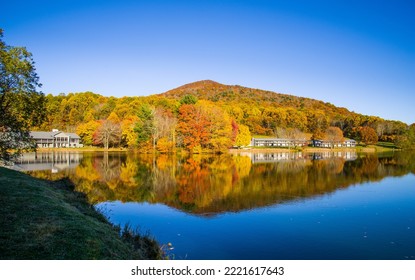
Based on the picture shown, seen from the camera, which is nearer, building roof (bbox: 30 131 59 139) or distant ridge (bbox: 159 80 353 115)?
building roof (bbox: 30 131 59 139)

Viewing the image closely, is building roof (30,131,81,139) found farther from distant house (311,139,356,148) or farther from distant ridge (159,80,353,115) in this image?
distant ridge (159,80,353,115)

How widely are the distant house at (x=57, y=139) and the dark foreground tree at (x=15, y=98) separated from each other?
61.7 m

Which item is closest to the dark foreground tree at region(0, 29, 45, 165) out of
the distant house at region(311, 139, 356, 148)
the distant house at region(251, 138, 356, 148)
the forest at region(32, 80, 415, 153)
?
the forest at region(32, 80, 415, 153)

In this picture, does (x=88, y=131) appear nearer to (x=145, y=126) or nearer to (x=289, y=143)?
(x=145, y=126)

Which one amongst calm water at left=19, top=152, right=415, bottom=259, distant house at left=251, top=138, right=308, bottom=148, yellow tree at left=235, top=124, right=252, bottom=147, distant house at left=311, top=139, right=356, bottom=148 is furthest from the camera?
distant house at left=311, top=139, right=356, bottom=148

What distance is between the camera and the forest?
6038 cm

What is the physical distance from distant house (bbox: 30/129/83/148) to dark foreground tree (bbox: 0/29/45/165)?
61674 mm

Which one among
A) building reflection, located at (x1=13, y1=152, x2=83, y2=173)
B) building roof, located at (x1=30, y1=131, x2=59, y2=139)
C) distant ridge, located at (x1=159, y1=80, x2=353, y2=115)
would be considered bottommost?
building reflection, located at (x1=13, y1=152, x2=83, y2=173)

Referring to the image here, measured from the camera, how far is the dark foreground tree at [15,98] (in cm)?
1501

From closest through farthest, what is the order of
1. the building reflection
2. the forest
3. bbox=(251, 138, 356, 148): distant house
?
1. the building reflection
2. the forest
3. bbox=(251, 138, 356, 148): distant house

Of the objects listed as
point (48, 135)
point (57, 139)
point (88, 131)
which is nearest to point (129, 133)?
point (88, 131)

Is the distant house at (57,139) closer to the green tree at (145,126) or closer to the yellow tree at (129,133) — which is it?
the yellow tree at (129,133)

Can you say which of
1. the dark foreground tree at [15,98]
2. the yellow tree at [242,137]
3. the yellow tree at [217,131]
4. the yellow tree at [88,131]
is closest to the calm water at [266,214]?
the dark foreground tree at [15,98]
